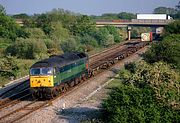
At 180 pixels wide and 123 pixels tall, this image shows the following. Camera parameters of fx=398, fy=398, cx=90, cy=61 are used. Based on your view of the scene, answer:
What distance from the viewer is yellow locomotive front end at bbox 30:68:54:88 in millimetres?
27125

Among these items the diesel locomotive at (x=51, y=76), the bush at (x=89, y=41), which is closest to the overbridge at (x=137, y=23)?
the bush at (x=89, y=41)

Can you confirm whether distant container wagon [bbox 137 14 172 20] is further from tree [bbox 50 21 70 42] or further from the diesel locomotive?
the diesel locomotive

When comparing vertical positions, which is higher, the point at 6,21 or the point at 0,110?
the point at 6,21

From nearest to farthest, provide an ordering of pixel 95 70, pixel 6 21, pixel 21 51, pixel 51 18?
pixel 95 70, pixel 21 51, pixel 6 21, pixel 51 18

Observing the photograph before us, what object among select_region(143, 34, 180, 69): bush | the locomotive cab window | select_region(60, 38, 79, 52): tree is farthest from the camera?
select_region(60, 38, 79, 52): tree

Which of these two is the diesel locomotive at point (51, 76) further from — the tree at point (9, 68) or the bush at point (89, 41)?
the bush at point (89, 41)

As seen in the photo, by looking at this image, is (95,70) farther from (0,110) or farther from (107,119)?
(107,119)

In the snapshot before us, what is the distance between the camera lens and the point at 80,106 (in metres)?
25.6

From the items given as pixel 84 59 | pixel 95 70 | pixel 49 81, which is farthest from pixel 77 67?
pixel 95 70

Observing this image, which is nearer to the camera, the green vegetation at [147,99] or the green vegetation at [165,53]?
the green vegetation at [147,99]

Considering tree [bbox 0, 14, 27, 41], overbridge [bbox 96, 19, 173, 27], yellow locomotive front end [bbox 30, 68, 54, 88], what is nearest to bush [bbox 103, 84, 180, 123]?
yellow locomotive front end [bbox 30, 68, 54, 88]

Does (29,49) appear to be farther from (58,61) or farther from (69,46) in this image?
(58,61)

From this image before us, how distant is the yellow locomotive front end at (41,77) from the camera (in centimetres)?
2712

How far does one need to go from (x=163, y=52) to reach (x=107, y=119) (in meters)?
15.6
